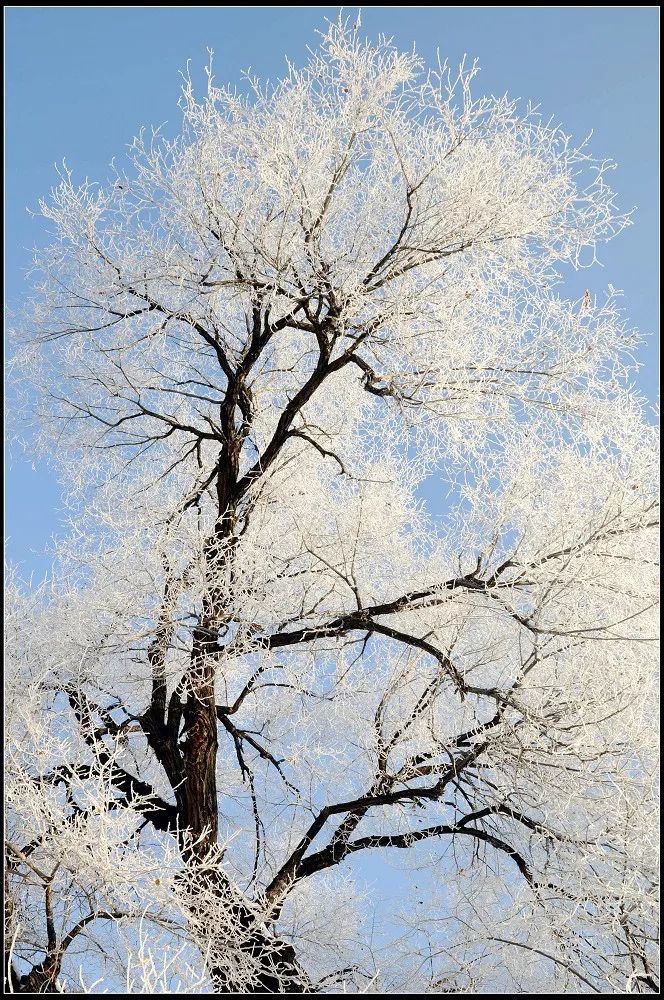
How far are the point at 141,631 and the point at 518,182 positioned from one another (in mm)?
2752

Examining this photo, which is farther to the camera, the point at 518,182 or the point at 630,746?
the point at 518,182

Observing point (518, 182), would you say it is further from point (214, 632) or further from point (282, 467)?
point (214, 632)

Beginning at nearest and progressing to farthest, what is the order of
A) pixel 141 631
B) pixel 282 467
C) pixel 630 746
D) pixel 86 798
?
pixel 86 798
pixel 630 746
pixel 141 631
pixel 282 467

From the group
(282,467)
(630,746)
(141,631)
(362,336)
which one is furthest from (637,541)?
(141,631)

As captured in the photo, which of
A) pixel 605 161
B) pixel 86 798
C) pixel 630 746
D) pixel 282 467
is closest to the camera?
pixel 86 798

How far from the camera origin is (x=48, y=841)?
12.1 feet

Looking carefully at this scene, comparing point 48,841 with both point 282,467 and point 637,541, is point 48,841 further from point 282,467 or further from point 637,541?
point 637,541

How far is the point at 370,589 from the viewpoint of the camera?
5.27 m

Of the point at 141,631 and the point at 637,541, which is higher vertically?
the point at 637,541

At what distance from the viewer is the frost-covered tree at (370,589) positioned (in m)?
4.15

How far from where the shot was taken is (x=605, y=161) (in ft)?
14.4

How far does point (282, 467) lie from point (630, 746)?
7.43ft

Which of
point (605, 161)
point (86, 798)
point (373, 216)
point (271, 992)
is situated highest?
point (605, 161)

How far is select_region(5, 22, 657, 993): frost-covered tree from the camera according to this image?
4.15m
